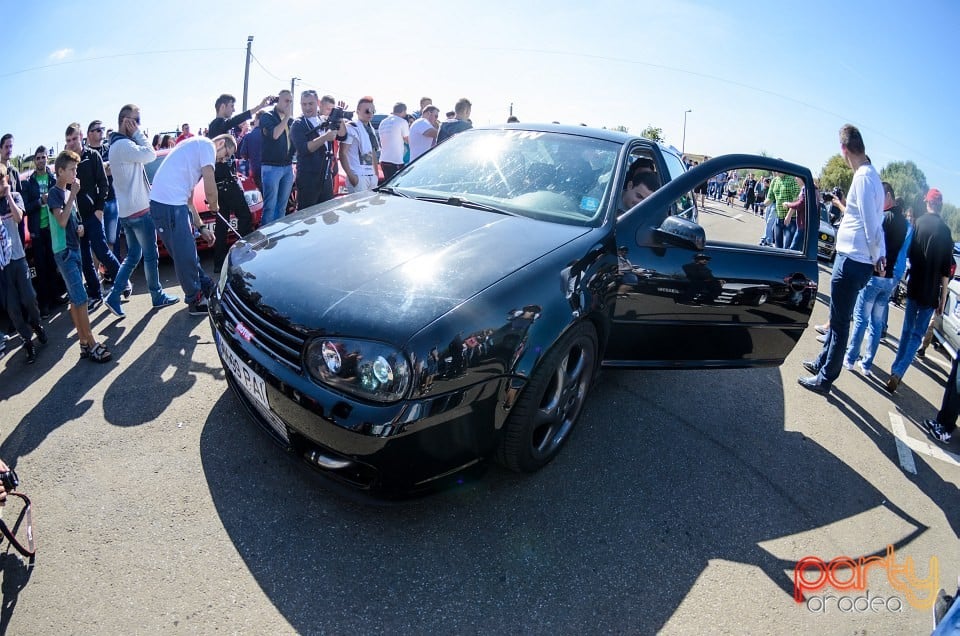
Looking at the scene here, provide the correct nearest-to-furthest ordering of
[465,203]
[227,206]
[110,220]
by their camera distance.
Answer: [465,203]
[227,206]
[110,220]

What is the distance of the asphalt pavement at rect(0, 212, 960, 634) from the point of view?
1939mm

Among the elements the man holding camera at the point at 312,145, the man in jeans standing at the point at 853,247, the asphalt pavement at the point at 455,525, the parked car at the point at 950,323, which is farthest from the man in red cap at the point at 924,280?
the man holding camera at the point at 312,145

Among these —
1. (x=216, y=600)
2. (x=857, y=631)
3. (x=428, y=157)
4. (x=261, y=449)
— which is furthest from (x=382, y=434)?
(x=428, y=157)

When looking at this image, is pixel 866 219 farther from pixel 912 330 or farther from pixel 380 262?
pixel 380 262

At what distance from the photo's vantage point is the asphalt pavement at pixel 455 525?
1.94m

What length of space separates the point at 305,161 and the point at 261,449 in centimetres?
438

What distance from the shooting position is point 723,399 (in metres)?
3.88

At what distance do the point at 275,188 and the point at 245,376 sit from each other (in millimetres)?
4407

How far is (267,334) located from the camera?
222 centimetres

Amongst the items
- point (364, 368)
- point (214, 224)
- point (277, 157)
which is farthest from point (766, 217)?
point (364, 368)

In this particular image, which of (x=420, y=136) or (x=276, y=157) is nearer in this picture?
(x=276, y=157)

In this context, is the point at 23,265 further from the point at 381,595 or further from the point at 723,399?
the point at 723,399

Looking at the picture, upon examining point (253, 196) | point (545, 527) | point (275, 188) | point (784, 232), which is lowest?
point (784, 232)

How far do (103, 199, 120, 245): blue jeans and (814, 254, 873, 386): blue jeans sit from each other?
6626 millimetres
